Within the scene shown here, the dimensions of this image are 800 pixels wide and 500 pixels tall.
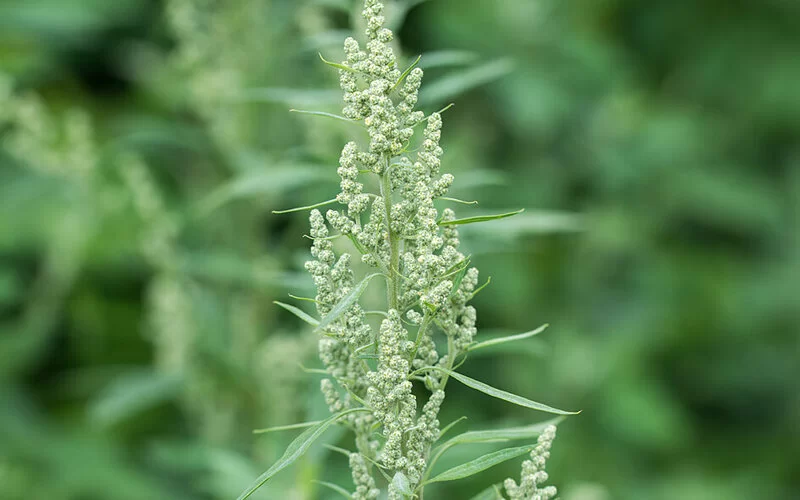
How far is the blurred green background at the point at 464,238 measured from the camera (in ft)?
8.68

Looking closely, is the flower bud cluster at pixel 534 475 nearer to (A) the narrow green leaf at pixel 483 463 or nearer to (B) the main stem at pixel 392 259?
(A) the narrow green leaf at pixel 483 463

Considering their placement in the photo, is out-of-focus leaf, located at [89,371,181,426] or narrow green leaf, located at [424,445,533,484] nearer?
narrow green leaf, located at [424,445,533,484]

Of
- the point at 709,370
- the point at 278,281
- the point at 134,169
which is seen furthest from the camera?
the point at 709,370

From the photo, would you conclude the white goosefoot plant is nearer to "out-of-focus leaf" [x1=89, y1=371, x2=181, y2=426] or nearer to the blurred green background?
the blurred green background

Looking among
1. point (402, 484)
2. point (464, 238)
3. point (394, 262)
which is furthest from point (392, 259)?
point (464, 238)

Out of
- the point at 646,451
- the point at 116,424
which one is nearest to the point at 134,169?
the point at 116,424

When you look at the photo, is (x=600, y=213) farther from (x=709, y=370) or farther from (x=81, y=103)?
(x=81, y=103)

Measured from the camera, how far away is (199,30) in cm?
271

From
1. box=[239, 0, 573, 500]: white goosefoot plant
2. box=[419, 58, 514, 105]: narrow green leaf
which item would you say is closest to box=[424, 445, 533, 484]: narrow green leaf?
box=[239, 0, 573, 500]: white goosefoot plant

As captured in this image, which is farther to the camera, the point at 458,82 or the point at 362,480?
the point at 458,82

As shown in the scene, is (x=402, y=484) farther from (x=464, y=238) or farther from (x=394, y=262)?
(x=464, y=238)

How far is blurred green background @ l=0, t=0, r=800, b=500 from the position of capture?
264 cm

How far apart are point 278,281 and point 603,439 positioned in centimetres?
291

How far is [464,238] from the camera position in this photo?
1.88 meters
